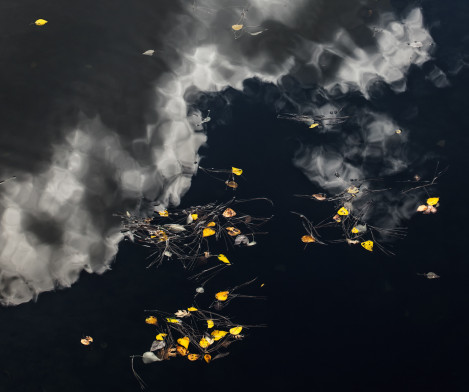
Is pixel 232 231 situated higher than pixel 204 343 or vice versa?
pixel 232 231

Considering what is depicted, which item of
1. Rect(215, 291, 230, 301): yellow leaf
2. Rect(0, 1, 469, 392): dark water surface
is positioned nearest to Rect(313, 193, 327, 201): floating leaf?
Rect(0, 1, 469, 392): dark water surface

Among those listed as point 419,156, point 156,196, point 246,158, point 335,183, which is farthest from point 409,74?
point 156,196

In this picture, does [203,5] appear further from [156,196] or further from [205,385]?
[205,385]

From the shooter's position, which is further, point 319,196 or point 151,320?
point 319,196

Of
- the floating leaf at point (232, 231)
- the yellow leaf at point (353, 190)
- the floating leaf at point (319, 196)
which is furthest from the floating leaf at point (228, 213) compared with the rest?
the yellow leaf at point (353, 190)

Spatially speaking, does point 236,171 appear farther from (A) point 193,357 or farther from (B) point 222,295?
(A) point 193,357

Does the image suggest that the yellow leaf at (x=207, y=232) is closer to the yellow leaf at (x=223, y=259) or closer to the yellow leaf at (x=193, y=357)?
the yellow leaf at (x=223, y=259)

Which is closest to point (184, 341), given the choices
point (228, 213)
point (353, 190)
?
point (228, 213)

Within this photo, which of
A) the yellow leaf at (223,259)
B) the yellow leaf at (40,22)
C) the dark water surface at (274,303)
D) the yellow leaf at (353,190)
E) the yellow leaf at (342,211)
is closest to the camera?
the dark water surface at (274,303)
